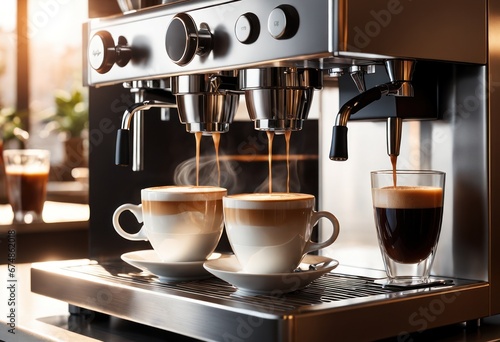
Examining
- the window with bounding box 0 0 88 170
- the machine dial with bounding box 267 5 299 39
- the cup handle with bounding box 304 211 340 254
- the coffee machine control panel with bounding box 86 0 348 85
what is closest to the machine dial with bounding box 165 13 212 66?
the coffee machine control panel with bounding box 86 0 348 85

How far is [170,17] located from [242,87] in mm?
142

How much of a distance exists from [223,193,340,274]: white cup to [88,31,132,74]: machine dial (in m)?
0.26

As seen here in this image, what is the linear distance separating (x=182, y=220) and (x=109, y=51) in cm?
25

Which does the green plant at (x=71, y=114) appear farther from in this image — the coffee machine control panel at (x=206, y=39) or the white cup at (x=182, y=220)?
the white cup at (x=182, y=220)

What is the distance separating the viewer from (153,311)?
3.00 feet

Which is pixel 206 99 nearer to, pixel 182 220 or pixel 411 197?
pixel 182 220

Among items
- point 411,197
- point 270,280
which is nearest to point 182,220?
point 270,280

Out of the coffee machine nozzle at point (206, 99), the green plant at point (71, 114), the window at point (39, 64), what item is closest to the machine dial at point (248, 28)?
the coffee machine nozzle at point (206, 99)

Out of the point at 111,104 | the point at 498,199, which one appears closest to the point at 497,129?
the point at 498,199

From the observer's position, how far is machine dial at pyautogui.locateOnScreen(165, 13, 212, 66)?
0.93 meters

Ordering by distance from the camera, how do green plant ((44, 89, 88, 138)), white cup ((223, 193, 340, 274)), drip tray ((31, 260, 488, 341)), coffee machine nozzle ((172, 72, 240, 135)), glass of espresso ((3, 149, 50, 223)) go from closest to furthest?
drip tray ((31, 260, 488, 341)) → white cup ((223, 193, 340, 274)) → coffee machine nozzle ((172, 72, 240, 135)) → glass of espresso ((3, 149, 50, 223)) → green plant ((44, 89, 88, 138))

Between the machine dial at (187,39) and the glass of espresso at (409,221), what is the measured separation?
0.26m

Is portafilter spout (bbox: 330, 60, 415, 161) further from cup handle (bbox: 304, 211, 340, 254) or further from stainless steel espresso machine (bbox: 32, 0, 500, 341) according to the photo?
cup handle (bbox: 304, 211, 340, 254)

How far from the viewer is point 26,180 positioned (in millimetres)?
2387
